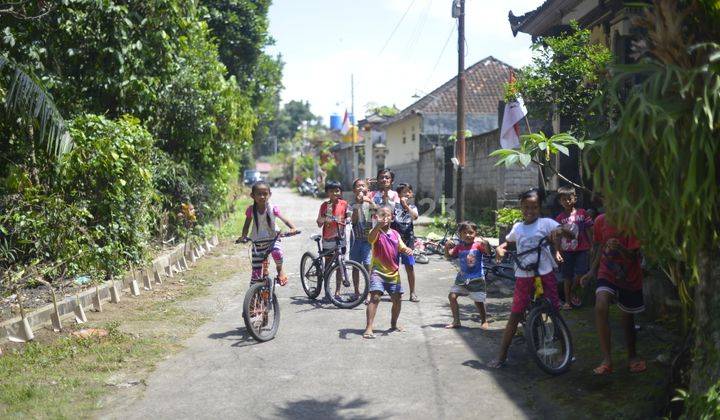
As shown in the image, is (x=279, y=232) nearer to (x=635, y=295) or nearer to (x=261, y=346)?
(x=261, y=346)

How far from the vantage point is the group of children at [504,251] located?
5855 millimetres

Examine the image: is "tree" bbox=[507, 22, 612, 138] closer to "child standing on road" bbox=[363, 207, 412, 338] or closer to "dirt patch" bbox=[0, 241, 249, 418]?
"child standing on road" bbox=[363, 207, 412, 338]

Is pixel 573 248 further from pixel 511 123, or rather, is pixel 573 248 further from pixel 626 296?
pixel 511 123

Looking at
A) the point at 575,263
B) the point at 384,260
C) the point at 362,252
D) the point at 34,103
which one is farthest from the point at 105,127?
the point at 575,263

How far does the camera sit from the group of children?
586 centimetres

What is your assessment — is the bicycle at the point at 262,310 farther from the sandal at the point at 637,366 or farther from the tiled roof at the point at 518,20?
the tiled roof at the point at 518,20

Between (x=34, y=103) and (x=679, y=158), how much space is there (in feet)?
25.6

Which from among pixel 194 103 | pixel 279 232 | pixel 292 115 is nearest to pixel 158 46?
pixel 194 103

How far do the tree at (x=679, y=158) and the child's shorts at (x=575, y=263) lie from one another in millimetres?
4430

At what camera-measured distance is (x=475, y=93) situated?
1331 inches

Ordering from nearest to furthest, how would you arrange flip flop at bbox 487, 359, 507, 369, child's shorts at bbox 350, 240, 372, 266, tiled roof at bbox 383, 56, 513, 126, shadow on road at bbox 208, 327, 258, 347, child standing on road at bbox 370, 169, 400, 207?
flip flop at bbox 487, 359, 507, 369, shadow on road at bbox 208, 327, 258, 347, child's shorts at bbox 350, 240, 372, 266, child standing on road at bbox 370, 169, 400, 207, tiled roof at bbox 383, 56, 513, 126

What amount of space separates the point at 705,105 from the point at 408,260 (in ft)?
20.0

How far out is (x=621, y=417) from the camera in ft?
16.1

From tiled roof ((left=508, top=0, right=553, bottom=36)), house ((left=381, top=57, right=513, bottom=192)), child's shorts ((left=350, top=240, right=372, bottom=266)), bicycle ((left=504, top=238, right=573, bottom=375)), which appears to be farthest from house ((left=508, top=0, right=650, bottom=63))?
house ((left=381, top=57, right=513, bottom=192))
